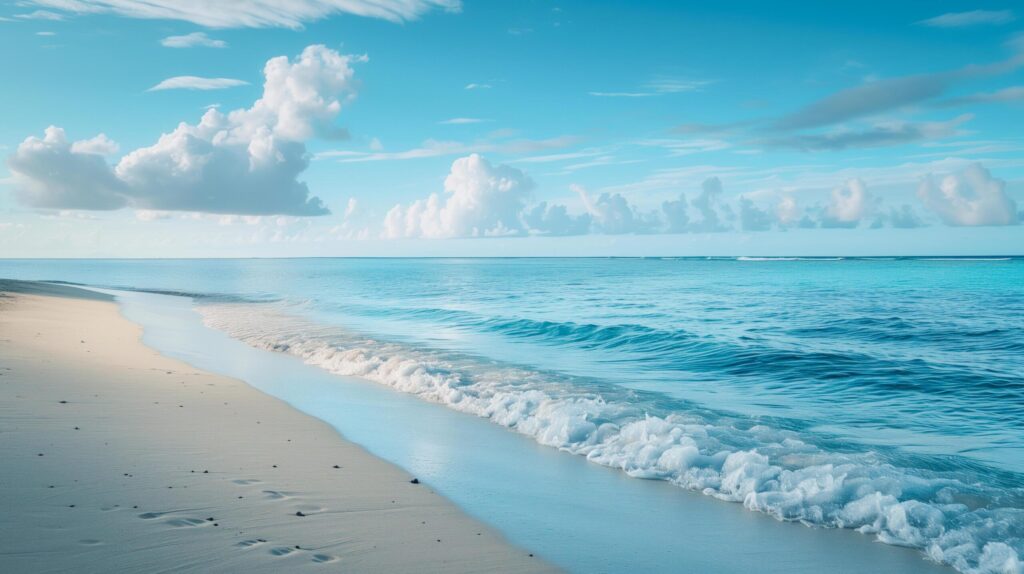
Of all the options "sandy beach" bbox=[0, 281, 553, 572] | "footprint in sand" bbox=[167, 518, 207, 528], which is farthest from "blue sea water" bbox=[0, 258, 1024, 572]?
"footprint in sand" bbox=[167, 518, 207, 528]

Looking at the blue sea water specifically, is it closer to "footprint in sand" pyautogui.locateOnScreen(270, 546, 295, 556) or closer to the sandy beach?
the sandy beach

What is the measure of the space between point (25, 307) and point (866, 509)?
33.3 meters

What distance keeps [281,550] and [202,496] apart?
60.3 inches

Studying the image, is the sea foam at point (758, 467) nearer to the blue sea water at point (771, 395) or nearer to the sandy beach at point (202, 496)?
the blue sea water at point (771, 395)

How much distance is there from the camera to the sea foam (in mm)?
5926

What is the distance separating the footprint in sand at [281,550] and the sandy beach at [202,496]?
1.3 inches

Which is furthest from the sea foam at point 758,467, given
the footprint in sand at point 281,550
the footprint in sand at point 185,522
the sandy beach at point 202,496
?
the footprint in sand at point 185,522

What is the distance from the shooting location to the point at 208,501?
229 inches

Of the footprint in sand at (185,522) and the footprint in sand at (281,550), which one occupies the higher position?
the footprint in sand at (185,522)

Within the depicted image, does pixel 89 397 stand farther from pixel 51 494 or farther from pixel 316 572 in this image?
pixel 316 572

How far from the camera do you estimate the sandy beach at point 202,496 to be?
4.74 m

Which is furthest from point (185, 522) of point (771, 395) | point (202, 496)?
point (771, 395)

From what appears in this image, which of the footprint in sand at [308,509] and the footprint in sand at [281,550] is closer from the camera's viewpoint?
the footprint in sand at [281,550]

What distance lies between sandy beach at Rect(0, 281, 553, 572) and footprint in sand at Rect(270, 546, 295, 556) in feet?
0.10
